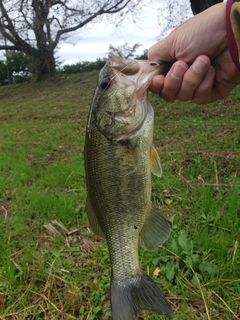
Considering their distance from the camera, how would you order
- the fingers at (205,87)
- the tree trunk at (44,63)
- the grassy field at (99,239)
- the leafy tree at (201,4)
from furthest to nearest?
1. the tree trunk at (44,63)
2. the leafy tree at (201,4)
3. the grassy field at (99,239)
4. the fingers at (205,87)

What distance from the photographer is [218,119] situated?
683cm

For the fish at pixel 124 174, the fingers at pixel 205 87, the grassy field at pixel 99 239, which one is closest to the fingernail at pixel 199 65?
the fingers at pixel 205 87

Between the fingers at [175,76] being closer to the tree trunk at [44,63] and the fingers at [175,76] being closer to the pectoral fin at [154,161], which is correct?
the pectoral fin at [154,161]

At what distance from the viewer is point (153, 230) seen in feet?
5.88

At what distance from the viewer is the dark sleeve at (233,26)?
172cm

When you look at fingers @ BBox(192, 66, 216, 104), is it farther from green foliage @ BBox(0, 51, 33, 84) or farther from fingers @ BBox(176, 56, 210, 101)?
green foliage @ BBox(0, 51, 33, 84)

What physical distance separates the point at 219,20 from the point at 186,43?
0.76ft

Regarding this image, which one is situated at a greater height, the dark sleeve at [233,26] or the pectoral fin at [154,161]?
the dark sleeve at [233,26]

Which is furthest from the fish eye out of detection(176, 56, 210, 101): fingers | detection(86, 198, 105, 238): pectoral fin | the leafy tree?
the leafy tree

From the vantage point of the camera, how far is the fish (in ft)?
5.45

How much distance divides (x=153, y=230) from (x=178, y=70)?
35.9 inches

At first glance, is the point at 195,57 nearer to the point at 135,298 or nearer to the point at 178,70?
the point at 178,70

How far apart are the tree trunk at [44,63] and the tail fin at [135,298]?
18820 millimetres

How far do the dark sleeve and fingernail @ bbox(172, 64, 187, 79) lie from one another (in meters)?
0.28
